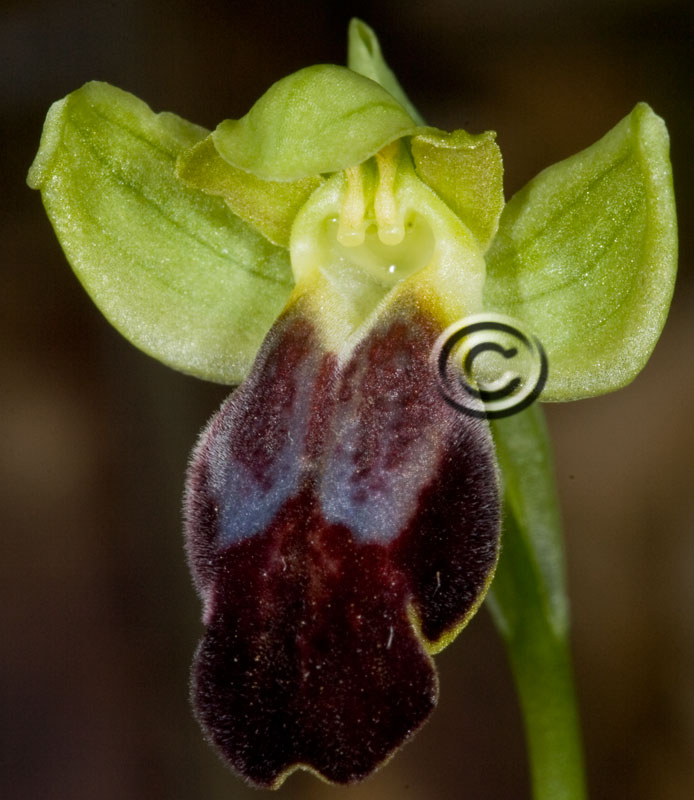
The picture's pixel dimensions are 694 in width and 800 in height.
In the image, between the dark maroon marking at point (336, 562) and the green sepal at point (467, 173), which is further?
the green sepal at point (467, 173)

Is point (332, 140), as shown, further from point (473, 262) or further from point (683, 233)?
point (683, 233)

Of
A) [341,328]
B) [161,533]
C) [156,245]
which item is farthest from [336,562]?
[161,533]

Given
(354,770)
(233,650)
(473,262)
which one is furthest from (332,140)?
(354,770)

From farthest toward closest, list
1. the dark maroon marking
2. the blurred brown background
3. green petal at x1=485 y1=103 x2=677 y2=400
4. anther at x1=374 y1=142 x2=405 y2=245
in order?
the blurred brown background, anther at x1=374 y1=142 x2=405 y2=245, green petal at x1=485 y1=103 x2=677 y2=400, the dark maroon marking

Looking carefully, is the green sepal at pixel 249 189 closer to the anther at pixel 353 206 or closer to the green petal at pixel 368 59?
the anther at pixel 353 206

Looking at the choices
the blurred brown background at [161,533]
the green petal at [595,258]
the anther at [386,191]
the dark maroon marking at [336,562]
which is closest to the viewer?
the dark maroon marking at [336,562]

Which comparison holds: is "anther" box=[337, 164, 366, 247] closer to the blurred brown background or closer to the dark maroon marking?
the dark maroon marking

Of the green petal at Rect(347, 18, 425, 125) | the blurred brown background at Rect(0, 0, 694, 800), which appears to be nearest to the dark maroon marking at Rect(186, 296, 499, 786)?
the green petal at Rect(347, 18, 425, 125)

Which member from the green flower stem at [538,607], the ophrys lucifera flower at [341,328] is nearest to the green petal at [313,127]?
the ophrys lucifera flower at [341,328]
